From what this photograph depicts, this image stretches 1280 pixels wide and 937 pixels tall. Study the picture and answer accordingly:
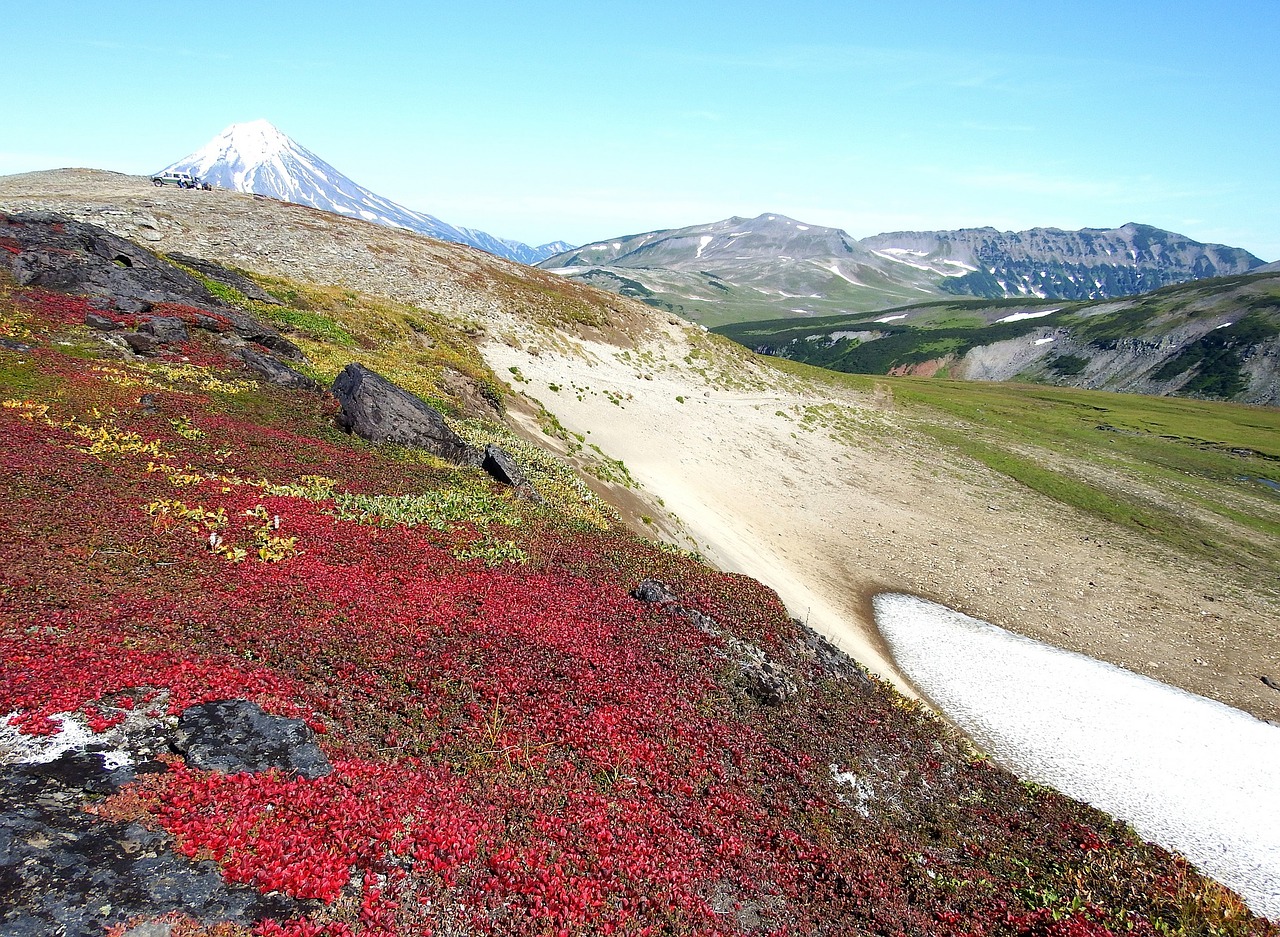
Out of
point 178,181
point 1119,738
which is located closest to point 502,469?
point 1119,738

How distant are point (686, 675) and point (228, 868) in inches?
521

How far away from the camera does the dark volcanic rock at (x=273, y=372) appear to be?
113ft

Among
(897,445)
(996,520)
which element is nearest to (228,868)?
(996,520)

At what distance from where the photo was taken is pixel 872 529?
52.6 m

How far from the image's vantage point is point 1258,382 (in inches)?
7229

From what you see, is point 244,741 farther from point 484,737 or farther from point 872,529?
point 872,529

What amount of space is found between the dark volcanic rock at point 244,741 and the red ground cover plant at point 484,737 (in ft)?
1.10

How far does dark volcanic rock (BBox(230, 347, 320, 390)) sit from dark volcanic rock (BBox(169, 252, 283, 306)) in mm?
19655

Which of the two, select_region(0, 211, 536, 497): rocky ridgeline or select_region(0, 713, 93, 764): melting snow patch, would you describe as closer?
select_region(0, 713, 93, 764): melting snow patch

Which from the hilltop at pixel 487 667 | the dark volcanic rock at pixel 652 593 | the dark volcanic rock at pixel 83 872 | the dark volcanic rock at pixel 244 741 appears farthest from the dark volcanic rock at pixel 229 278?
the dark volcanic rock at pixel 83 872

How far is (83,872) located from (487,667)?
935cm

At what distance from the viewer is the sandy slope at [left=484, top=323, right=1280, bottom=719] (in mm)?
39844

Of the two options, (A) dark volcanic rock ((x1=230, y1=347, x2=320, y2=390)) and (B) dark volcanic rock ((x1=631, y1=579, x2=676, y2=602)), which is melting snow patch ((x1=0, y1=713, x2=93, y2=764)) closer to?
(B) dark volcanic rock ((x1=631, y1=579, x2=676, y2=602))

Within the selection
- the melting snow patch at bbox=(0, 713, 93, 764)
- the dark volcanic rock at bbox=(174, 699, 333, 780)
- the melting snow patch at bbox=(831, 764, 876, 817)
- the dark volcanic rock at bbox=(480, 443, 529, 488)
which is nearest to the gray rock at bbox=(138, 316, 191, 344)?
the dark volcanic rock at bbox=(480, 443, 529, 488)
